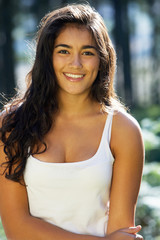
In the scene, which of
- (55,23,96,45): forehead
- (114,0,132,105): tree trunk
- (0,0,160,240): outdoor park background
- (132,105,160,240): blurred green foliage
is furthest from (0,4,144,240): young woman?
(114,0,132,105): tree trunk

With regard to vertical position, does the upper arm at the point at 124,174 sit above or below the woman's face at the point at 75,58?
below

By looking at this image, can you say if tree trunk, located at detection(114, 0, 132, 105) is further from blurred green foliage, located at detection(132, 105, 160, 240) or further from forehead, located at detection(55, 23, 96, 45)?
forehead, located at detection(55, 23, 96, 45)

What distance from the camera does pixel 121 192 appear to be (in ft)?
7.79

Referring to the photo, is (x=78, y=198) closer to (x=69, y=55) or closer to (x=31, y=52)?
(x=69, y=55)

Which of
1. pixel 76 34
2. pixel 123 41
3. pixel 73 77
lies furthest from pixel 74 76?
pixel 123 41

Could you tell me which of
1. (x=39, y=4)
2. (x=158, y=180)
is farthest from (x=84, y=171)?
(x=39, y=4)

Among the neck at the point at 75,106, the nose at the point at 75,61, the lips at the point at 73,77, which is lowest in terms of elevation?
the neck at the point at 75,106

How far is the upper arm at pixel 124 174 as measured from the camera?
2377 millimetres

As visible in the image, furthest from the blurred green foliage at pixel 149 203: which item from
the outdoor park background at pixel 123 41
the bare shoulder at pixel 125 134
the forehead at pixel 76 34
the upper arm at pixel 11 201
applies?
the outdoor park background at pixel 123 41

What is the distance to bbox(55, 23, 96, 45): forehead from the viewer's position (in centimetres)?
241

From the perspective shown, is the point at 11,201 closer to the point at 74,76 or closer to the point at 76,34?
the point at 74,76

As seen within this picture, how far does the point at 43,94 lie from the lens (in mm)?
2555

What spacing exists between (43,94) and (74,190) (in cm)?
58

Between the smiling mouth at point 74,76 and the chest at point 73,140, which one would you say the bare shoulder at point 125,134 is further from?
the smiling mouth at point 74,76
